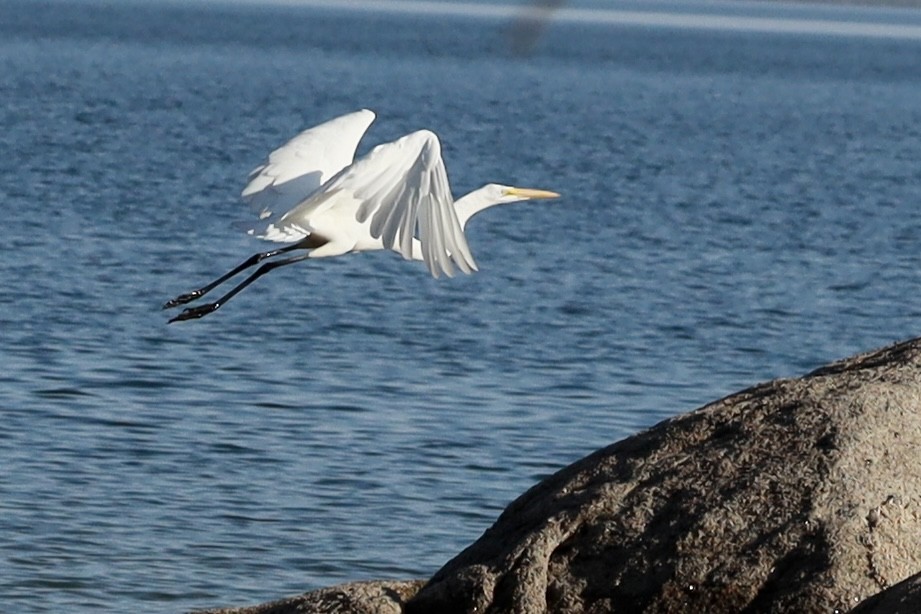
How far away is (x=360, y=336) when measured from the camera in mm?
14164

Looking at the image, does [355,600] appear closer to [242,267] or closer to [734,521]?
[734,521]

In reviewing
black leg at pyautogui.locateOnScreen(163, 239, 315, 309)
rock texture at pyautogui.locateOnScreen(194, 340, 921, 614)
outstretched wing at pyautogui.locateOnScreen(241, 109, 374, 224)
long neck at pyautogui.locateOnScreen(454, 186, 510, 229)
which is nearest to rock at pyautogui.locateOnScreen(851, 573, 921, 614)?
rock texture at pyautogui.locateOnScreen(194, 340, 921, 614)

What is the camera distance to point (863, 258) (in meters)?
19.9

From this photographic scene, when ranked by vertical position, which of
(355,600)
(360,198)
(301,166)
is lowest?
(355,600)

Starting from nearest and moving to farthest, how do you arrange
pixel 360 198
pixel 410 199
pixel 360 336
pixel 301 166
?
pixel 410 199 → pixel 360 198 → pixel 301 166 → pixel 360 336

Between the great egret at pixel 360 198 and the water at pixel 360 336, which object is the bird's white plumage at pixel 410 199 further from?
the water at pixel 360 336

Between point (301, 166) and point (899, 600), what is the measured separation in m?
4.68

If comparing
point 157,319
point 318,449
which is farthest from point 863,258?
point 318,449

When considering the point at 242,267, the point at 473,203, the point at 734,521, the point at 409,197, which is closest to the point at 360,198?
the point at 409,197

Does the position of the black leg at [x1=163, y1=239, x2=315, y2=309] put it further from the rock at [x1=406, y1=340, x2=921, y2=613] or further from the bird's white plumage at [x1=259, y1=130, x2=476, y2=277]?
the rock at [x1=406, y1=340, x2=921, y2=613]

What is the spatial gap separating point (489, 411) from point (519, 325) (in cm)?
312

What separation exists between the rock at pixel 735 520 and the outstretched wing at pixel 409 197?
1.39 m

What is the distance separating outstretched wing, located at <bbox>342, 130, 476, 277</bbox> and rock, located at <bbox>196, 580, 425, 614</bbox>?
1.36m

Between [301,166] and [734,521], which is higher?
[301,166]
